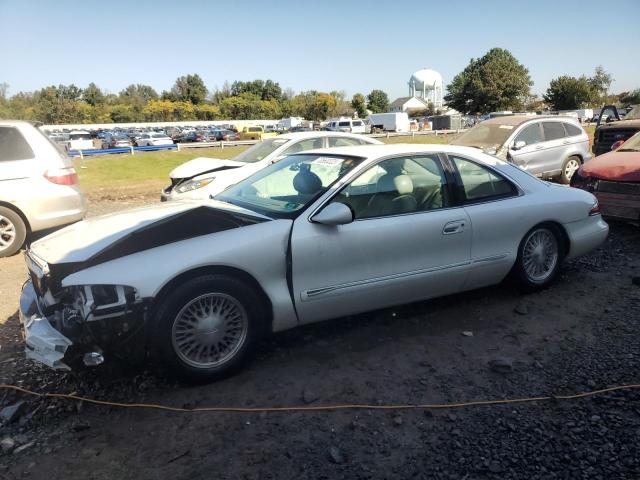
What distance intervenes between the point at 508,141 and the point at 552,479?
344 inches

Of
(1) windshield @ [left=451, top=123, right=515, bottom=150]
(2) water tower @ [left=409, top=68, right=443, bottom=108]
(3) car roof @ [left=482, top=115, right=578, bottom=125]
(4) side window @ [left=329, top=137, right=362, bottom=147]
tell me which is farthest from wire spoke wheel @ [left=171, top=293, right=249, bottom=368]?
(2) water tower @ [left=409, top=68, right=443, bottom=108]

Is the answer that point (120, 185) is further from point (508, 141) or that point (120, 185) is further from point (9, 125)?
point (508, 141)

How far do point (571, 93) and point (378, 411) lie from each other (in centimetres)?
8174

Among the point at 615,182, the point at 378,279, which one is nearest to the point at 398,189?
the point at 378,279

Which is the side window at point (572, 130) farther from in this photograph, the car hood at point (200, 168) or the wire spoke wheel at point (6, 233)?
the wire spoke wheel at point (6, 233)

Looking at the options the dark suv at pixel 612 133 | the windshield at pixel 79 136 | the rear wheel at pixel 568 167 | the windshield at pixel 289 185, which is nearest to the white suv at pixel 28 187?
the windshield at pixel 289 185

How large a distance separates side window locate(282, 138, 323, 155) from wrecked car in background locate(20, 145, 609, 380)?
13.5ft

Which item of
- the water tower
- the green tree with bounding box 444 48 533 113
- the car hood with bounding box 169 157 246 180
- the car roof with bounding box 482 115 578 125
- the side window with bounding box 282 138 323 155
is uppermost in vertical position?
the water tower

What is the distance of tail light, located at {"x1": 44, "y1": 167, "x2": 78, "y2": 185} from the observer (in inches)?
260

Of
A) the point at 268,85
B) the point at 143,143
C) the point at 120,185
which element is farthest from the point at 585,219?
the point at 268,85

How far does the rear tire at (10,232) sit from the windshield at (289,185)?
3.61m

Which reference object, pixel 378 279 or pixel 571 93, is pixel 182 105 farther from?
pixel 378 279

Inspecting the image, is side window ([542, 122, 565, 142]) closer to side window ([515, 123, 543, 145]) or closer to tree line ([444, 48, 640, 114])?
side window ([515, 123, 543, 145])

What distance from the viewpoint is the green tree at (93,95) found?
3633 inches
